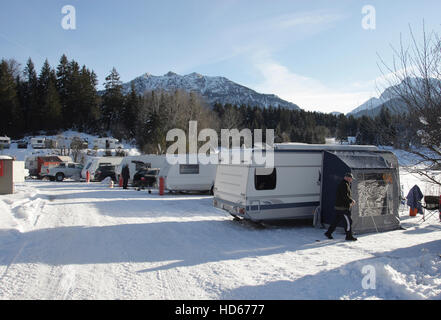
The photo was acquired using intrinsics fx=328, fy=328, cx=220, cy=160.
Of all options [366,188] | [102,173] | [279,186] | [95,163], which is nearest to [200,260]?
[279,186]

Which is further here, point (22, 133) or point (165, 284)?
point (22, 133)

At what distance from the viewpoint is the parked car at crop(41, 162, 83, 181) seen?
1142 inches

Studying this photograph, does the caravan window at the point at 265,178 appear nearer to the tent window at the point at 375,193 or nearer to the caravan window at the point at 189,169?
the tent window at the point at 375,193

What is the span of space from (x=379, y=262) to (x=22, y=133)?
79.8m

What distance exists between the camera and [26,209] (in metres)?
11.3

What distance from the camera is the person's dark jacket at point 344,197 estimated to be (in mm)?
8164

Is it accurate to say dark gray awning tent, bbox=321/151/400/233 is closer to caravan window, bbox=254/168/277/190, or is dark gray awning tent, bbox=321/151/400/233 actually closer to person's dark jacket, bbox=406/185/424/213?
caravan window, bbox=254/168/277/190

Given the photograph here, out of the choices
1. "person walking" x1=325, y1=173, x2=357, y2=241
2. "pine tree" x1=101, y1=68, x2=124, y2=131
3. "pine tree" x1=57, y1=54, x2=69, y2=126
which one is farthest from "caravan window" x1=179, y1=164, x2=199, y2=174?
"pine tree" x1=57, y1=54, x2=69, y2=126

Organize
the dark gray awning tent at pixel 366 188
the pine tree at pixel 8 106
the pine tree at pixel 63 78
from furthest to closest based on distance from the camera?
the pine tree at pixel 63 78, the pine tree at pixel 8 106, the dark gray awning tent at pixel 366 188

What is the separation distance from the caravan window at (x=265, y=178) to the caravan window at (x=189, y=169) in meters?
8.65

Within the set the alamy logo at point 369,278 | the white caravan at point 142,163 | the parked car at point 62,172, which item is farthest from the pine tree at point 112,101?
the alamy logo at point 369,278

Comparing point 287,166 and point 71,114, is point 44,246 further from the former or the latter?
point 71,114

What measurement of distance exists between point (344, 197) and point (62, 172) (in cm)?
2733
